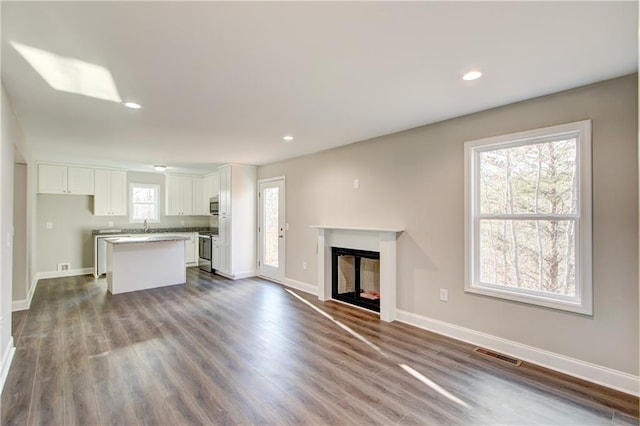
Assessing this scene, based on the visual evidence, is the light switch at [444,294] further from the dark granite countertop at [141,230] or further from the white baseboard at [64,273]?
the white baseboard at [64,273]

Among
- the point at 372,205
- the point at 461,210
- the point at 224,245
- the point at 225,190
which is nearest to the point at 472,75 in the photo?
the point at 461,210

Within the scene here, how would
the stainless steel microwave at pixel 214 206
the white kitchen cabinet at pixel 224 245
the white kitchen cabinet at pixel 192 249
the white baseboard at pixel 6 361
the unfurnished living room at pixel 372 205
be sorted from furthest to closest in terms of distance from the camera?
the white kitchen cabinet at pixel 192 249, the stainless steel microwave at pixel 214 206, the white kitchen cabinet at pixel 224 245, the white baseboard at pixel 6 361, the unfurnished living room at pixel 372 205

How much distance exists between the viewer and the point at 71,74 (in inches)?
90.1

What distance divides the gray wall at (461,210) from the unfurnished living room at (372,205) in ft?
0.06

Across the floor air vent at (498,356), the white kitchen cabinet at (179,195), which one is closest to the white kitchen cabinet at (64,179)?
the white kitchen cabinet at (179,195)

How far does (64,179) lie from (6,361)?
4.89m

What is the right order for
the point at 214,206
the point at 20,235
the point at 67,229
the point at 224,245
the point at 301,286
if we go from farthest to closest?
the point at 214,206, the point at 67,229, the point at 224,245, the point at 301,286, the point at 20,235

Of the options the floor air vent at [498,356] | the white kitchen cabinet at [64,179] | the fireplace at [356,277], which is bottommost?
the floor air vent at [498,356]

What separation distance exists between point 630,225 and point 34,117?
5.55 metres

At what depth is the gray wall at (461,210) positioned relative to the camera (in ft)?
7.71

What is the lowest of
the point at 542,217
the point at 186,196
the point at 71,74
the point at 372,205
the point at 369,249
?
the point at 369,249

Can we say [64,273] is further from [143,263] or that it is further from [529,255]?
[529,255]

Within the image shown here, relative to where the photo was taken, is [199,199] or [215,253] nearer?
[215,253]

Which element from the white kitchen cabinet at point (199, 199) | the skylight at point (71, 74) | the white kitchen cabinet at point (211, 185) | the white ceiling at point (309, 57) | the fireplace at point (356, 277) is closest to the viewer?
the white ceiling at point (309, 57)
